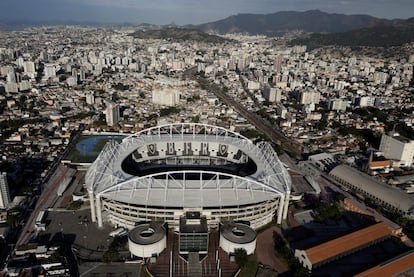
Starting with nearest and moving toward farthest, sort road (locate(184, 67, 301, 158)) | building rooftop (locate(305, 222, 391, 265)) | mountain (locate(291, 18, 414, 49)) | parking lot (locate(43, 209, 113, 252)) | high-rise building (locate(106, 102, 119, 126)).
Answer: building rooftop (locate(305, 222, 391, 265)) < parking lot (locate(43, 209, 113, 252)) < road (locate(184, 67, 301, 158)) < high-rise building (locate(106, 102, 119, 126)) < mountain (locate(291, 18, 414, 49))

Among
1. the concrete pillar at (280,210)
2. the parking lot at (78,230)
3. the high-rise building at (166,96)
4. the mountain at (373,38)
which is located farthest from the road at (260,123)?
the mountain at (373,38)

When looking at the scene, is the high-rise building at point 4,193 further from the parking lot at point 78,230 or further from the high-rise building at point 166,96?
the high-rise building at point 166,96

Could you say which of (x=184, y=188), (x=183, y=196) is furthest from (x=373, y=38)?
(x=183, y=196)

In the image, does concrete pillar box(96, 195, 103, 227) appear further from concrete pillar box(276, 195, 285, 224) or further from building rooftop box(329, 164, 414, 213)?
building rooftop box(329, 164, 414, 213)

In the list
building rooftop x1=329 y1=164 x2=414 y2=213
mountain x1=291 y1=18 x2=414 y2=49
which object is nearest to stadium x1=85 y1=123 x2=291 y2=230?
building rooftop x1=329 y1=164 x2=414 y2=213

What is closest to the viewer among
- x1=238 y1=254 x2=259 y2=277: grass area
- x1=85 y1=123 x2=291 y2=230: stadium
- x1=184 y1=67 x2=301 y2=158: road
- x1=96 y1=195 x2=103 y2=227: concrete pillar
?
x1=238 y1=254 x2=259 y2=277: grass area

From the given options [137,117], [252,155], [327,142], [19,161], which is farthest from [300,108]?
[19,161]

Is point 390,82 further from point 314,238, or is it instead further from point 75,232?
point 75,232
